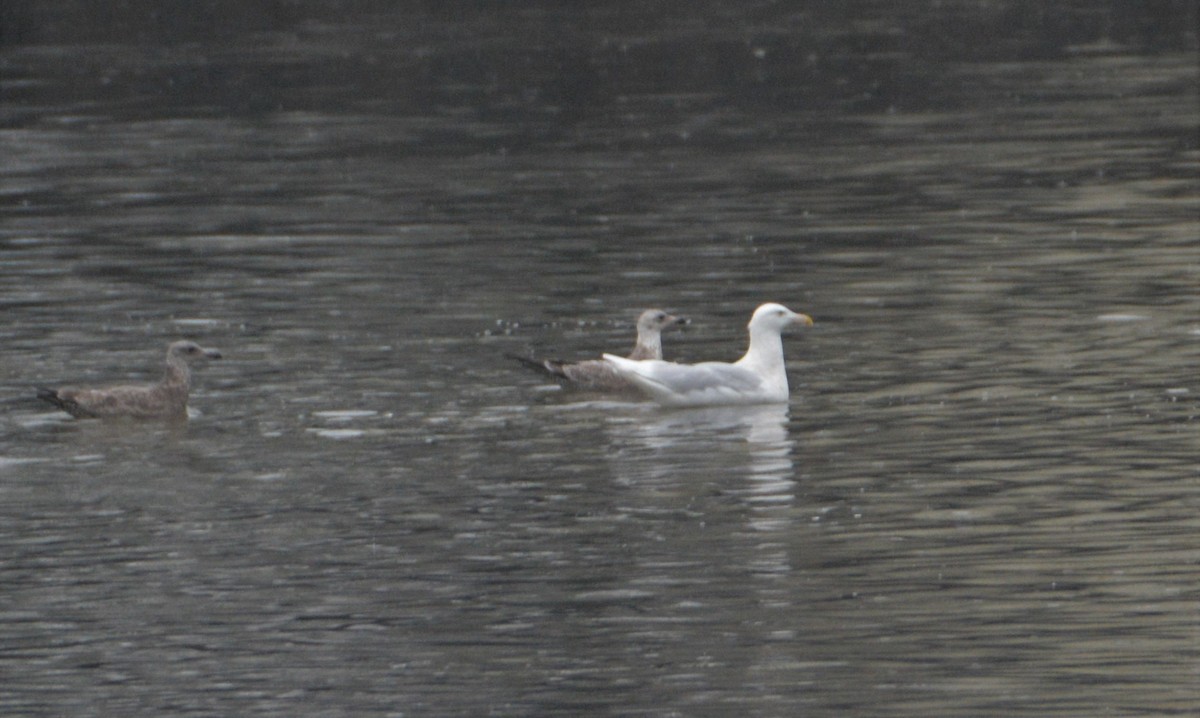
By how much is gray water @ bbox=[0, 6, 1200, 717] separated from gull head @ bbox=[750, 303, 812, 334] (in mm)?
509

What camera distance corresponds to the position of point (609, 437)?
18.5 m

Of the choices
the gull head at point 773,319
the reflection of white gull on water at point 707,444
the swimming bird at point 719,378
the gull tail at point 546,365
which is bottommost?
the reflection of white gull on water at point 707,444

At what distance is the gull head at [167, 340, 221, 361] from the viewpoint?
19.7 metres

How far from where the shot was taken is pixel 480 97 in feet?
154

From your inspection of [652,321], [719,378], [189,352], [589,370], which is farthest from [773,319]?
[189,352]

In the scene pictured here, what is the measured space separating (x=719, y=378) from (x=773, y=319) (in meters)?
0.72

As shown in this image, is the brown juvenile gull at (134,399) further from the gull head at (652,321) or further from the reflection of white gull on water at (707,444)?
the gull head at (652,321)

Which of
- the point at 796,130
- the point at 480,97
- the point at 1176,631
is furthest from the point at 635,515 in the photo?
the point at 480,97

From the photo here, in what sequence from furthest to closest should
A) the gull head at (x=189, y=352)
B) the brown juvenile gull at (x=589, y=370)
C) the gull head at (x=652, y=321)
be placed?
the gull head at (x=652, y=321) < the brown juvenile gull at (x=589, y=370) < the gull head at (x=189, y=352)

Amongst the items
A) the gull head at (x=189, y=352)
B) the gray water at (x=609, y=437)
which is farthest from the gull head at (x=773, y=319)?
the gull head at (x=189, y=352)

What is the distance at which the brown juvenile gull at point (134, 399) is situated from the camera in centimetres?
1902

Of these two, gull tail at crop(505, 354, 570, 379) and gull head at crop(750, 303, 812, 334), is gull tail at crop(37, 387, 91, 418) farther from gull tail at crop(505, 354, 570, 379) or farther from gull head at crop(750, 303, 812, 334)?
gull head at crop(750, 303, 812, 334)

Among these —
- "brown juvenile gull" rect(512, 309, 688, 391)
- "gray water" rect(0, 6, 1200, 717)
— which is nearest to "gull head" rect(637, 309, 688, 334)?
"brown juvenile gull" rect(512, 309, 688, 391)

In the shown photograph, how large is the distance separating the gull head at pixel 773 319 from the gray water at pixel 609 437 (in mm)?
509
